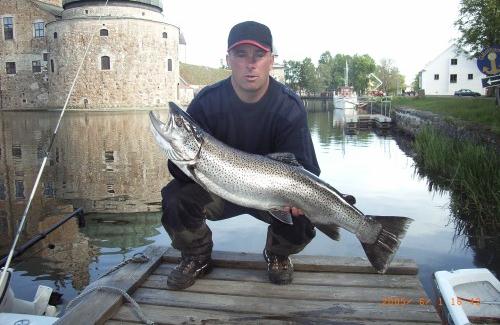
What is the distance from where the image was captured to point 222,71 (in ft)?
251

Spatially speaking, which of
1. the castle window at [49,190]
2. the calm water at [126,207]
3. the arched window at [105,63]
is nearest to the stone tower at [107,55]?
the arched window at [105,63]

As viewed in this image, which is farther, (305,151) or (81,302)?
(305,151)

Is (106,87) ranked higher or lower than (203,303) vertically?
higher

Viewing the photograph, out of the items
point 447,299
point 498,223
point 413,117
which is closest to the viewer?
point 447,299

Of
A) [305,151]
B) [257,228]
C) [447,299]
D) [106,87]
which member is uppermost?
[106,87]

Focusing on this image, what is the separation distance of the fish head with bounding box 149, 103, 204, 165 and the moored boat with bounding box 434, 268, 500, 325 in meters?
2.57

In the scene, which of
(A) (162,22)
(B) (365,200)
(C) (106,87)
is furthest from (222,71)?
(B) (365,200)

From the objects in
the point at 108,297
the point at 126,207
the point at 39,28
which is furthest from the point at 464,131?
the point at 39,28

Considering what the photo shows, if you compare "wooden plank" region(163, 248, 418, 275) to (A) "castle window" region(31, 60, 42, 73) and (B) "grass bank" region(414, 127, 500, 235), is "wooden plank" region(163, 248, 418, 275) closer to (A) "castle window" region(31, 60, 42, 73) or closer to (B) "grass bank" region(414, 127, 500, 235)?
(B) "grass bank" region(414, 127, 500, 235)

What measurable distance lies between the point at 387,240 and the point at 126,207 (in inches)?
319

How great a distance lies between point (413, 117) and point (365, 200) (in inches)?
608

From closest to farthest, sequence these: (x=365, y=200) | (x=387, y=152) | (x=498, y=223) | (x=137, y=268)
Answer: (x=137, y=268) < (x=498, y=223) < (x=365, y=200) < (x=387, y=152)

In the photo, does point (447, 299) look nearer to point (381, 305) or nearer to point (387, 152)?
point (381, 305)

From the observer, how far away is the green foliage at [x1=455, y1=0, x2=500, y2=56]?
2044 cm
